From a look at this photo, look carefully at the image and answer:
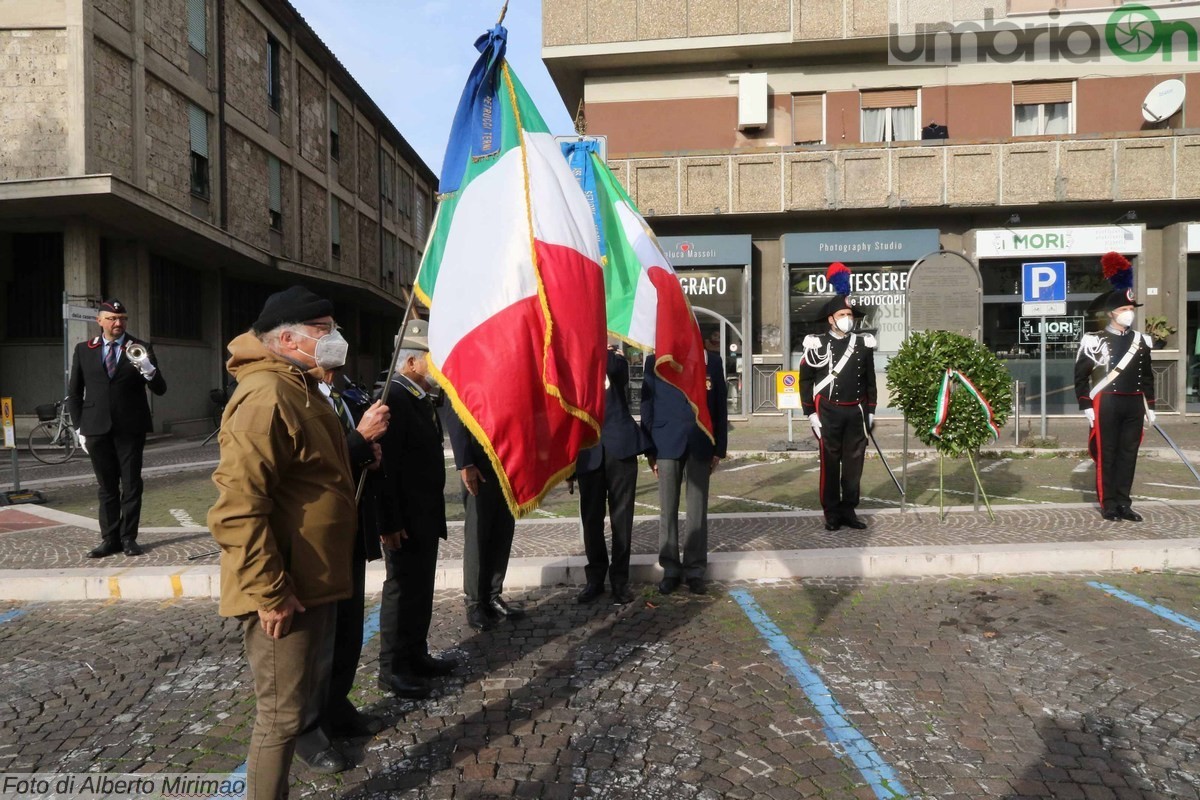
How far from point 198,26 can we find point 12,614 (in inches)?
757

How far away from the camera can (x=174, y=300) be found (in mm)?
20219

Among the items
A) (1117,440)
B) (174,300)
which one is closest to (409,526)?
(1117,440)

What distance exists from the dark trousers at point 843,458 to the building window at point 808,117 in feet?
48.6

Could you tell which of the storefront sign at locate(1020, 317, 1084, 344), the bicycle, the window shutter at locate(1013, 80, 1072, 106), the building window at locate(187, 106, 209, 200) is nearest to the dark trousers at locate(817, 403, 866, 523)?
the bicycle

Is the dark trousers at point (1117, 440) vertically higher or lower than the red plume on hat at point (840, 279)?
lower

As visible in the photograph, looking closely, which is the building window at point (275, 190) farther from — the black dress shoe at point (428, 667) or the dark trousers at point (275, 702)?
the dark trousers at point (275, 702)

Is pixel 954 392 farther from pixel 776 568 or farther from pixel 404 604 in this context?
pixel 404 604

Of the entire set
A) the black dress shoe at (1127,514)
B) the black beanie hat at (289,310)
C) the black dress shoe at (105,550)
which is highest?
the black beanie hat at (289,310)

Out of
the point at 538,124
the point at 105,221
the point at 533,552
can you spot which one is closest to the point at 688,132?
the point at 105,221

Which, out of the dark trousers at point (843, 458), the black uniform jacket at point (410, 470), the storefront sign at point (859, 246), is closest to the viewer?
the black uniform jacket at point (410, 470)

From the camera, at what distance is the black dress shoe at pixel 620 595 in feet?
18.4

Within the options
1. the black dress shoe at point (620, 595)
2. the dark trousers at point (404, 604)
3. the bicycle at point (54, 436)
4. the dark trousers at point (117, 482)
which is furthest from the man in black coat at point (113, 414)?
the bicycle at point (54, 436)

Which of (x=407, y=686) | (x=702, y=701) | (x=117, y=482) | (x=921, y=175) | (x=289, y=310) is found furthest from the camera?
(x=921, y=175)

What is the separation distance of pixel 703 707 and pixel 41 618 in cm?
455
